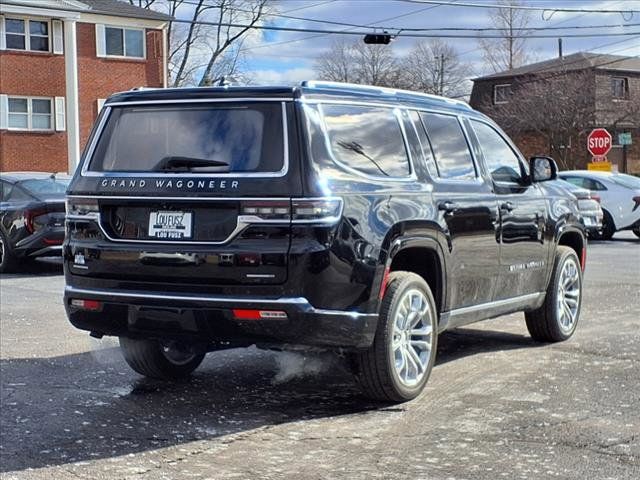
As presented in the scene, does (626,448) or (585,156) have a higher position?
(585,156)

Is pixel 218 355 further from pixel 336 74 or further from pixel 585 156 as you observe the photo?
pixel 336 74

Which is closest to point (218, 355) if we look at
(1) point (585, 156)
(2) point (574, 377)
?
(2) point (574, 377)

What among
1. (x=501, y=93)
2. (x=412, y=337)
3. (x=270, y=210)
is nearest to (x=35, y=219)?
(x=412, y=337)

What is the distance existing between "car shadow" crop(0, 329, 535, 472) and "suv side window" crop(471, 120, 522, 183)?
145 cm

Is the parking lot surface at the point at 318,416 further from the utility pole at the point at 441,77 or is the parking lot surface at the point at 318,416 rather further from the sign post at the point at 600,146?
the utility pole at the point at 441,77

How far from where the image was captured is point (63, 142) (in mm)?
35844

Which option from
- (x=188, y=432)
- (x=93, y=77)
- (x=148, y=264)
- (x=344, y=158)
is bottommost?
(x=188, y=432)

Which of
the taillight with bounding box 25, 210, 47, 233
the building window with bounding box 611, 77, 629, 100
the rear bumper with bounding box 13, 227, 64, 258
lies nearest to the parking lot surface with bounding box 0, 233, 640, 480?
the rear bumper with bounding box 13, 227, 64, 258

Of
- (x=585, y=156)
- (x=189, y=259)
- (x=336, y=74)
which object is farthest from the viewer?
(x=336, y=74)

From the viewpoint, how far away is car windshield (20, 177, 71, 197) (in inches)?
547

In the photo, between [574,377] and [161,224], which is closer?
[161,224]

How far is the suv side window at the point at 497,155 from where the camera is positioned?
7051 millimetres

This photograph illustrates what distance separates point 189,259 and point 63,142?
105 feet

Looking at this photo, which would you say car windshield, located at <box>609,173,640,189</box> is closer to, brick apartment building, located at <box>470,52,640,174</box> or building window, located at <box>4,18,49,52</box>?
brick apartment building, located at <box>470,52,640,174</box>
